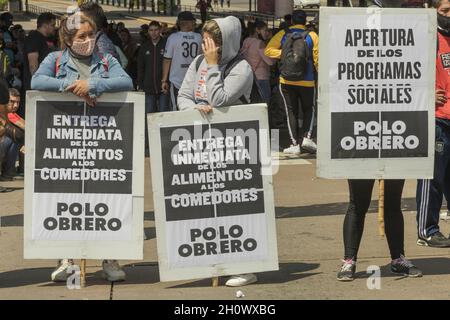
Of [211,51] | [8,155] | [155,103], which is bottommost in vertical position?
[8,155]

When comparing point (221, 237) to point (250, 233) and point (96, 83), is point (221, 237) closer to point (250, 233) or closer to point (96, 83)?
point (250, 233)

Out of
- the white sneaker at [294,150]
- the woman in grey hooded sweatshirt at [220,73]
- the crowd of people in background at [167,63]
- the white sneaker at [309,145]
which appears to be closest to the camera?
the woman in grey hooded sweatshirt at [220,73]

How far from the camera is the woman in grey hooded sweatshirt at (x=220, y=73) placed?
731 cm

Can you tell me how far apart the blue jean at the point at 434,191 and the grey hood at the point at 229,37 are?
6.90 ft

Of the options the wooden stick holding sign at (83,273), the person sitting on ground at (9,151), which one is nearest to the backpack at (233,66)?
the wooden stick holding sign at (83,273)

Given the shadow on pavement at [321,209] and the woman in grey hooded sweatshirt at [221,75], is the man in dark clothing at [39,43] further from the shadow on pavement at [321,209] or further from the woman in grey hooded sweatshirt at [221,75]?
the woman in grey hooded sweatshirt at [221,75]

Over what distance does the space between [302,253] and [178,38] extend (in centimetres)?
543

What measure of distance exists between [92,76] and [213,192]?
1104mm

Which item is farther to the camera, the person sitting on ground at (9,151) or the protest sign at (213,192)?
the person sitting on ground at (9,151)

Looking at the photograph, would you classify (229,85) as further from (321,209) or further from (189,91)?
(321,209)

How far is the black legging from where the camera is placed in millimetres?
7527

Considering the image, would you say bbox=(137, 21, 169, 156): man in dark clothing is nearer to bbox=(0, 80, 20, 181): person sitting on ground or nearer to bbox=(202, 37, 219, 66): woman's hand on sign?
bbox=(0, 80, 20, 181): person sitting on ground

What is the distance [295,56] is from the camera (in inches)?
563

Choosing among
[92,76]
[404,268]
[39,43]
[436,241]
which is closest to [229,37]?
[92,76]
